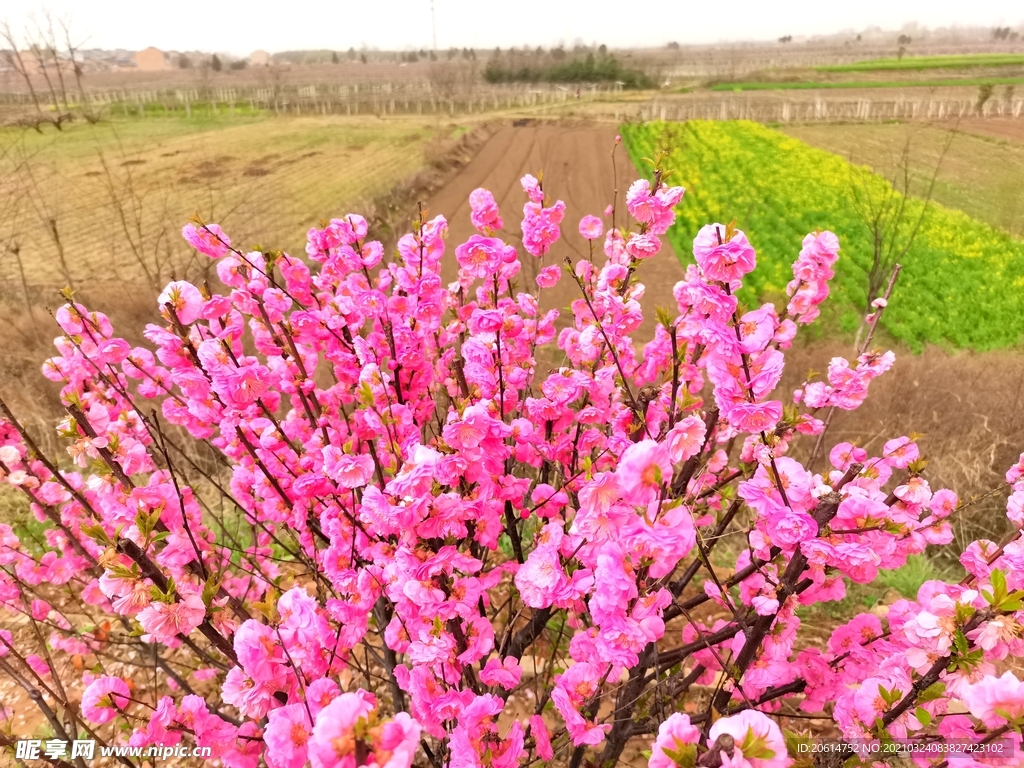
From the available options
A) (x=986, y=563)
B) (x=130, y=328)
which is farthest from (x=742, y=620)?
(x=130, y=328)

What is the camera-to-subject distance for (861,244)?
630 inches

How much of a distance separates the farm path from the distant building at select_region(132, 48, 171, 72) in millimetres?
85206

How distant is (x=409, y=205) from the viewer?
20.4 metres

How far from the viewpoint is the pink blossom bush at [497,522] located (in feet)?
4.26

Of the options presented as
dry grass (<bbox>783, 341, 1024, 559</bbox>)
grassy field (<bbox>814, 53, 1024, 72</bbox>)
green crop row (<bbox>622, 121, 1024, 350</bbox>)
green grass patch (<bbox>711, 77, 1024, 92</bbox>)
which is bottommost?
dry grass (<bbox>783, 341, 1024, 559</bbox>)

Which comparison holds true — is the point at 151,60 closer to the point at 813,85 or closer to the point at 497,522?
the point at 813,85

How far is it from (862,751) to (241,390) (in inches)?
86.1

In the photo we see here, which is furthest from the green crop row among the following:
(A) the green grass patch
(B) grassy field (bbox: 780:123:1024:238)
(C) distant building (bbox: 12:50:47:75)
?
(A) the green grass patch

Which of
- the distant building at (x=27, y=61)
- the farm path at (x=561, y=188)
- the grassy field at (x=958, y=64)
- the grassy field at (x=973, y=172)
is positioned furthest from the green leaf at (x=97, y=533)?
the grassy field at (x=958, y=64)

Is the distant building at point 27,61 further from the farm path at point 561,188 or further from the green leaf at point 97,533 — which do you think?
the green leaf at point 97,533

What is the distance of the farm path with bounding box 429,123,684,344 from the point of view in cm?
1540

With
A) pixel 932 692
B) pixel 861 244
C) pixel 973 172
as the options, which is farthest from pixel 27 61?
pixel 973 172

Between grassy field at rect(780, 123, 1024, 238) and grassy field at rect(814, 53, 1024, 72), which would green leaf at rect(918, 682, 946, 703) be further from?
grassy field at rect(814, 53, 1024, 72)

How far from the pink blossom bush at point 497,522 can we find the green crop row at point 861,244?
554cm
